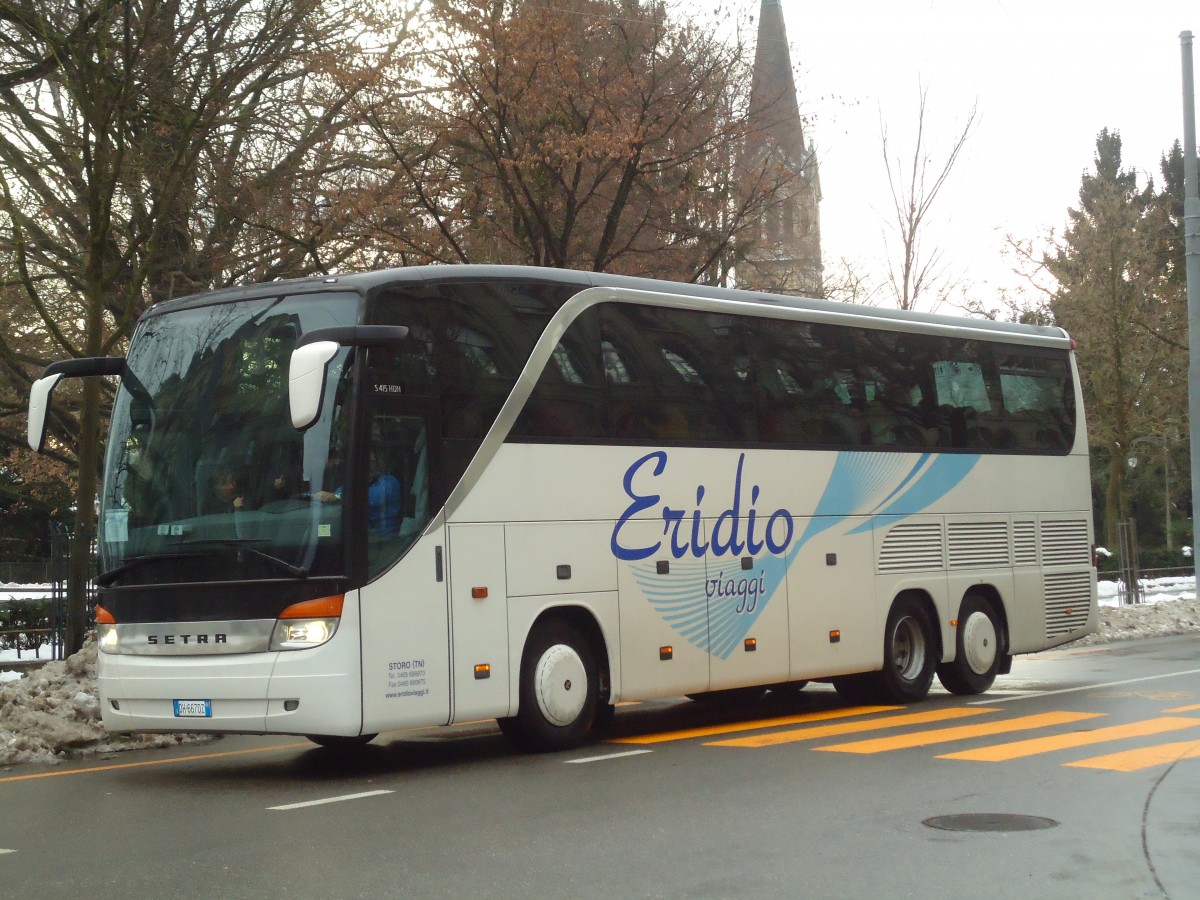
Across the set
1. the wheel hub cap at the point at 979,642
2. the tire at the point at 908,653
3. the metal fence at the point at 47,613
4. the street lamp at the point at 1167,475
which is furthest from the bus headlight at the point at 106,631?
the street lamp at the point at 1167,475

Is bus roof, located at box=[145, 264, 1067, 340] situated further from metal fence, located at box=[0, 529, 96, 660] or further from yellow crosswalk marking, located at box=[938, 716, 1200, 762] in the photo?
metal fence, located at box=[0, 529, 96, 660]

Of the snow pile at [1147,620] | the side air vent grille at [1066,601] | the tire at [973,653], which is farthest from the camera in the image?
the snow pile at [1147,620]

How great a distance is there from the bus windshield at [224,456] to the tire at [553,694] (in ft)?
6.85

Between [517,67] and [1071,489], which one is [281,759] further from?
[517,67]

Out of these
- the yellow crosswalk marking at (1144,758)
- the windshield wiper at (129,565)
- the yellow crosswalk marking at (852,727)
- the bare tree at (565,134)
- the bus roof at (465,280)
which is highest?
the bare tree at (565,134)

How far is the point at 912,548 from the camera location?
16156 millimetres

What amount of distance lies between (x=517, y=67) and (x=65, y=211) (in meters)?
6.63

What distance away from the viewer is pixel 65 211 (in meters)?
21.7

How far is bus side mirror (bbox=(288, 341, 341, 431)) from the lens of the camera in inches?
380

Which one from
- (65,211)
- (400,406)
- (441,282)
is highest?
(65,211)

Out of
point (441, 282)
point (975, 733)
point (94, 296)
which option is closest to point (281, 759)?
point (441, 282)

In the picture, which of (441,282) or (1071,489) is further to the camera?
(1071,489)

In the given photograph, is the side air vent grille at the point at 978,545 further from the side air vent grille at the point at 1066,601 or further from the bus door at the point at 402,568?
the bus door at the point at 402,568

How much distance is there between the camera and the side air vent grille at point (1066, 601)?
17.9 metres
